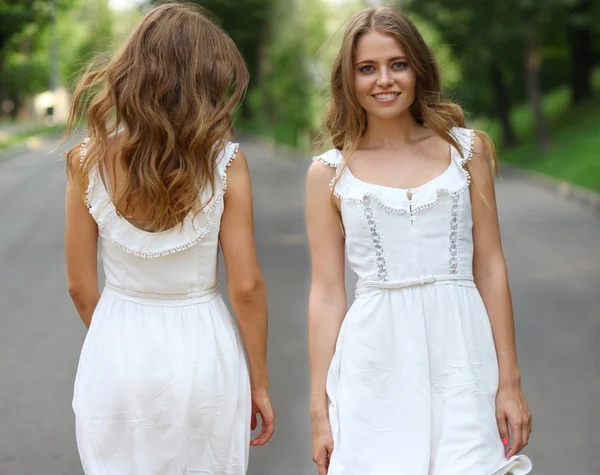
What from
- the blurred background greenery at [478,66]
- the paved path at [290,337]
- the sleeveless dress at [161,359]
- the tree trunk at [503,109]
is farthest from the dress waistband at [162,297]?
the tree trunk at [503,109]

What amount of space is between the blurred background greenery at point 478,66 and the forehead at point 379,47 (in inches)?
391

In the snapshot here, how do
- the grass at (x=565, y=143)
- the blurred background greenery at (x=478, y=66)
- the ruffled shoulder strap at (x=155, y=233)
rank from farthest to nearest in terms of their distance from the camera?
the blurred background greenery at (x=478, y=66)
the grass at (x=565, y=143)
the ruffled shoulder strap at (x=155, y=233)

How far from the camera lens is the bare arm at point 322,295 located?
3076 mm

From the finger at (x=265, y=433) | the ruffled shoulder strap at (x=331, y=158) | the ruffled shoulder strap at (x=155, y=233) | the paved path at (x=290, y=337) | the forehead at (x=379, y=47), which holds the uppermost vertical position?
the forehead at (x=379, y=47)

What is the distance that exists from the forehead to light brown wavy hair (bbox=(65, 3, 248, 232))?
406mm

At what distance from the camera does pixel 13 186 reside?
21703 millimetres

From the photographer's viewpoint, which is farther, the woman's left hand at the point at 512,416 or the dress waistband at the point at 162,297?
the dress waistband at the point at 162,297

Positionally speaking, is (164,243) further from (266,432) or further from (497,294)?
(497,294)

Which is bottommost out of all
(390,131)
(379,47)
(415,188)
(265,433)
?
(265,433)

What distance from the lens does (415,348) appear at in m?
3.00

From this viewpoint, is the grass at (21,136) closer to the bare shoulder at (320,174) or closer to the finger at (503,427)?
the bare shoulder at (320,174)

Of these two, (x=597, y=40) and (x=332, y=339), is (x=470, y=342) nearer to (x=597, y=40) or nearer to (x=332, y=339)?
(x=332, y=339)

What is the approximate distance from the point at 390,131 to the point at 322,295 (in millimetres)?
558

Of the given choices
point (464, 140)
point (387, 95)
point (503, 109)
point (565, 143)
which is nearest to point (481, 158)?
point (464, 140)
